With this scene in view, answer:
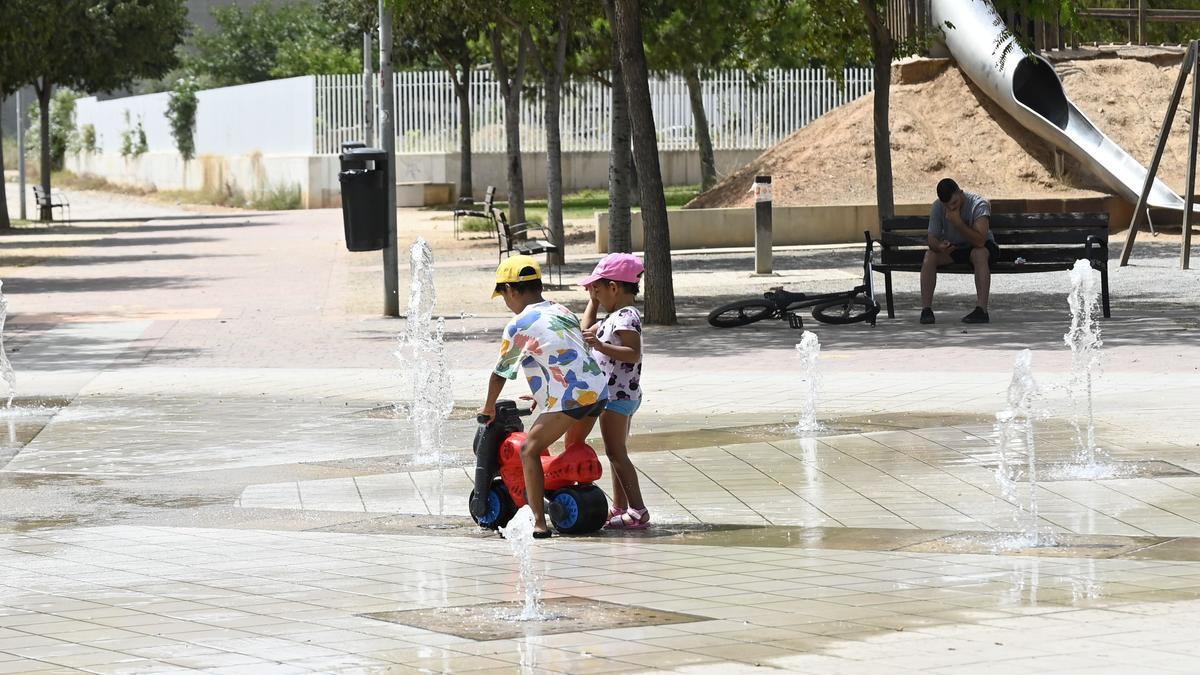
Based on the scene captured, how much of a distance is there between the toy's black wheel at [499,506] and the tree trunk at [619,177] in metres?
10.1

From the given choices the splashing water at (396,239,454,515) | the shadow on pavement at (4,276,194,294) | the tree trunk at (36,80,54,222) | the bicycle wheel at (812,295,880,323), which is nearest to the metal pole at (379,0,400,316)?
the splashing water at (396,239,454,515)

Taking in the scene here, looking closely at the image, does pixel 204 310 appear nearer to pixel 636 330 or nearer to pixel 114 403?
pixel 114 403

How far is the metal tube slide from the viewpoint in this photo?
28.9m

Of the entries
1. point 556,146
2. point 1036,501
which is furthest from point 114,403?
point 556,146

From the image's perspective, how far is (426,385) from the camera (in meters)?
12.2

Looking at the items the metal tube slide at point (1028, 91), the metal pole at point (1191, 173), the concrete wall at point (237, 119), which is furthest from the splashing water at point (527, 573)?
the concrete wall at point (237, 119)

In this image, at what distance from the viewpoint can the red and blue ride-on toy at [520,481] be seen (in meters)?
7.73

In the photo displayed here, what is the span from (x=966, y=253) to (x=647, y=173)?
287 cm

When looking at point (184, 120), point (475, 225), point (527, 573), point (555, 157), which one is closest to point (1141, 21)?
point (475, 225)

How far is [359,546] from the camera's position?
7508mm

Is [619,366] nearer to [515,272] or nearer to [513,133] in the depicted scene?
[515,272]

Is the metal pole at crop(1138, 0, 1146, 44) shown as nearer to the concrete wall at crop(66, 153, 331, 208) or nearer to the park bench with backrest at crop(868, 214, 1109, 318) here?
the park bench with backrest at crop(868, 214, 1109, 318)

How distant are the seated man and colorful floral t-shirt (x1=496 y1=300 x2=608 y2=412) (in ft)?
30.2

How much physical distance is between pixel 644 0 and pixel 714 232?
568 centimetres
